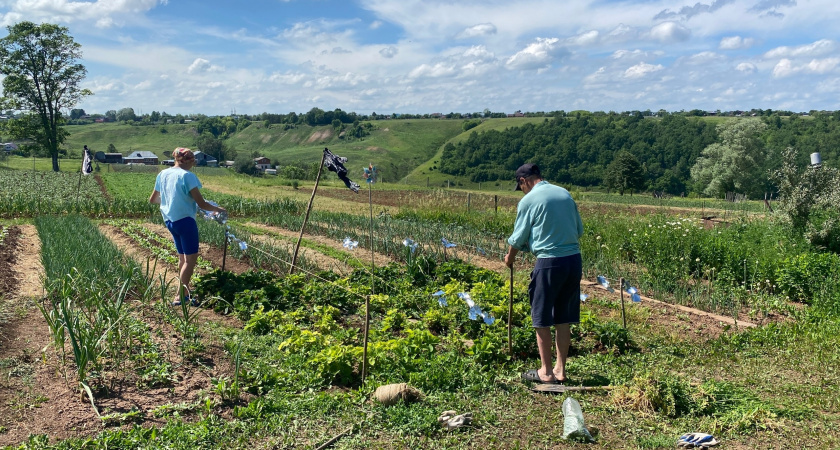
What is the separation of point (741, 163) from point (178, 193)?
47483 millimetres

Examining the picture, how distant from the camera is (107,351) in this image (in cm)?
413

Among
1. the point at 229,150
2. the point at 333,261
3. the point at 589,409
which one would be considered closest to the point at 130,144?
the point at 229,150

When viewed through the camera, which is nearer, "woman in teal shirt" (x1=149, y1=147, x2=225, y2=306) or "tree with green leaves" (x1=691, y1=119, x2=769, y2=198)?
"woman in teal shirt" (x1=149, y1=147, x2=225, y2=306)

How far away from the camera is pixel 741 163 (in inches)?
1694

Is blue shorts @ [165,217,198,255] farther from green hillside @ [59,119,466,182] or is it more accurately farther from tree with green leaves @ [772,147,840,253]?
green hillside @ [59,119,466,182]

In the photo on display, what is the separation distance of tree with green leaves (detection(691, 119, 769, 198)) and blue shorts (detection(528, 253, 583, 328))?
1789 inches

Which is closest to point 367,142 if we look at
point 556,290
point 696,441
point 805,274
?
point 805,274

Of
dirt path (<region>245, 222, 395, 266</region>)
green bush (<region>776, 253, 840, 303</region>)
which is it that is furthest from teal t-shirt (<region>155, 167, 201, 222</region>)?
green bush (<region>776, 253, 840, 303</region>)

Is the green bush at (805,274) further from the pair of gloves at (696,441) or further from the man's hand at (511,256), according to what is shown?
the man's hand at (511,256)

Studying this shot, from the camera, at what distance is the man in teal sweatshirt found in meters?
4.00

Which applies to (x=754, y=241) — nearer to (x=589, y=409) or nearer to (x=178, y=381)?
(x=589, y=409)

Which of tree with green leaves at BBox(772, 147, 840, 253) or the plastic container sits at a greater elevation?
tree with green leaves at BBox(772, 147, 840, 253)

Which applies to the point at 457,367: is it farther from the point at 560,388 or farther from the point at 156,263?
the point at 156,263

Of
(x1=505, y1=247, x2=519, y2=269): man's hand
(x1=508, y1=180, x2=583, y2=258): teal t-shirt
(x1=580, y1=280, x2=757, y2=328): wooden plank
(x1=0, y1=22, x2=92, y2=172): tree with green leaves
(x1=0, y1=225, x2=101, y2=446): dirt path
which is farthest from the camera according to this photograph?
(x1=0, y1=22, x2=92, y2=172): tree with green leaves
